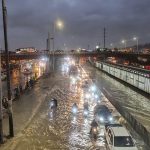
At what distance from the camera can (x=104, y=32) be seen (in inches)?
6668

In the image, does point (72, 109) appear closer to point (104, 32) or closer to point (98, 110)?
point (98, 110)

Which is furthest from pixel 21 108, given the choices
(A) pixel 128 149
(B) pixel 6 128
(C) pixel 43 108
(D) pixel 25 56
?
(D) pixel 25 56

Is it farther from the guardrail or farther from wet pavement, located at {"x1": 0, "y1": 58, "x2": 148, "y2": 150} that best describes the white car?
the guardrail

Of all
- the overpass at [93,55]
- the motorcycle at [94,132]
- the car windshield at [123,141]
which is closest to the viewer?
the car windshield at [123,141]

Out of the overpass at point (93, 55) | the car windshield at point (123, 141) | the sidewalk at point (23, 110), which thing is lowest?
the sidewalk at point (23, 110)

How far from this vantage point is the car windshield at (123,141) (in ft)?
66.4

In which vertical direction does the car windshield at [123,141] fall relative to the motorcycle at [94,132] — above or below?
above

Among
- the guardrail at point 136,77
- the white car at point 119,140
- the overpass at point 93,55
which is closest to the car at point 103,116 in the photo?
the white car at point 119,140

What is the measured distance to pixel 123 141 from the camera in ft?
67.2

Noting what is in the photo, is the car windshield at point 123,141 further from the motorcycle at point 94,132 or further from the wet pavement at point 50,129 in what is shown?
the motorcycle at point 94,132

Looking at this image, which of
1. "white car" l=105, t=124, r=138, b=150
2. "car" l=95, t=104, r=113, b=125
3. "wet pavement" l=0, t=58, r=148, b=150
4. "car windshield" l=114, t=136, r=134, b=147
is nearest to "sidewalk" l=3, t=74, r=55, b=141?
"wet pavement" l=0, t=58, r=148, b=150

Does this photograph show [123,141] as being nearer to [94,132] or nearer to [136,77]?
[94,132]

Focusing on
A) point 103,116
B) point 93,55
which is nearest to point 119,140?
point 103,116

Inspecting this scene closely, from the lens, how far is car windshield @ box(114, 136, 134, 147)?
2023cm
